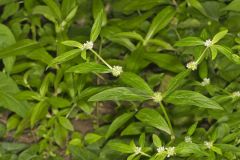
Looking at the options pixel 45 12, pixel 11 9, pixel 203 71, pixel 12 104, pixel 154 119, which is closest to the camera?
pixel 154 119

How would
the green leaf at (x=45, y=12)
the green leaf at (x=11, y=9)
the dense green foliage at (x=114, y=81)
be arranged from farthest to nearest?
the green leaf at (x=11, y=9)
the green leaf at (x=45, y=12)
the dense green foliage at (x=114, y=81)

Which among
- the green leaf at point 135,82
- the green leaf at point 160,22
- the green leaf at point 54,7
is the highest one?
the green leaf at point 54,7

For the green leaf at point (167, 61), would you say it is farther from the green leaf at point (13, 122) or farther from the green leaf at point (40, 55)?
the green leaf at point (13, 122)

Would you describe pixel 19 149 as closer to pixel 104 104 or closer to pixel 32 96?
pixel 32 96

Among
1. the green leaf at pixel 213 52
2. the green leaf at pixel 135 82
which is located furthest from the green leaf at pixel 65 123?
the green leaf at pixel 213 52

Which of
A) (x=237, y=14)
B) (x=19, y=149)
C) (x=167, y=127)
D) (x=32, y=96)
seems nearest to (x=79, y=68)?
(x=167, y=127)

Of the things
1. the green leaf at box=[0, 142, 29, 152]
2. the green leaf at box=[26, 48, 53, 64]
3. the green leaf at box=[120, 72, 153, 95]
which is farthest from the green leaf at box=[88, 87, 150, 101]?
the green leaf at box=[0, 142, 29, 152]


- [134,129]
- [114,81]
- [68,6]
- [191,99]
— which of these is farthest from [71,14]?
[191,99]

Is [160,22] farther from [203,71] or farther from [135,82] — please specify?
[135,82]

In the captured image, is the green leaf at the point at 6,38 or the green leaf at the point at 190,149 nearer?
the green leaf at the point at 190,149
